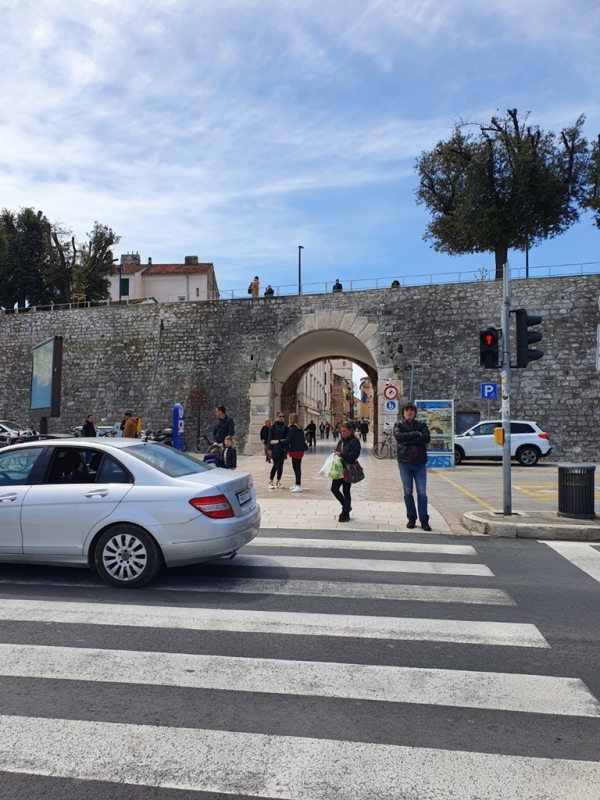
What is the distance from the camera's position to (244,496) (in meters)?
6.27

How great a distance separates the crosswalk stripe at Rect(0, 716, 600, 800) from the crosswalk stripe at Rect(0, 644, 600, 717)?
54cm

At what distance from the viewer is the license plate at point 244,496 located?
20.0 ft

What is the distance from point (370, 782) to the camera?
2598 millimetres

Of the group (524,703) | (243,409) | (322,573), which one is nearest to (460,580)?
(322,573)

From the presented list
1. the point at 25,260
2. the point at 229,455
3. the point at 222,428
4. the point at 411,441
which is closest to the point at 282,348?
the point at 222,428

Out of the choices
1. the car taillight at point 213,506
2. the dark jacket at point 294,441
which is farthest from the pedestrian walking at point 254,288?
the car taillight at point 213,506

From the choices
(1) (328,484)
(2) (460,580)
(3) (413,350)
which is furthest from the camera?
(3) (413,350)

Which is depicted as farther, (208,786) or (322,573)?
(322,573)

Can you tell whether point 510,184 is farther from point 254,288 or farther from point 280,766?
point 280,766

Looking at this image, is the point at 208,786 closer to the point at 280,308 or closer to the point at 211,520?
the point at 211,520

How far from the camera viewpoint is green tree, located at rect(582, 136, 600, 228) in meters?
29.6

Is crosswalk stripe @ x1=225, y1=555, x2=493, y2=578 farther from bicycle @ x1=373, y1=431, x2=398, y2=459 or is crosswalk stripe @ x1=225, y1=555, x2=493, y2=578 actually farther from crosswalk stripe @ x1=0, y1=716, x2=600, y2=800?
bicycle @ x1=373, y1=431, x2=398, y2=459

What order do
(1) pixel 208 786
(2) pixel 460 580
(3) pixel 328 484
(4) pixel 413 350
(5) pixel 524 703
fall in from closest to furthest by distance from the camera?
(1) pixel 208 786
(5) pixel 524 703
(2) pixel 460 580
(3) pixel 328 484
(4) pixel 413 350

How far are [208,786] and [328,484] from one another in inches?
474
